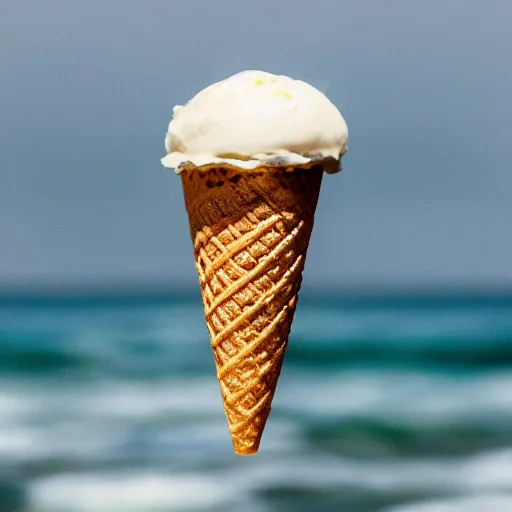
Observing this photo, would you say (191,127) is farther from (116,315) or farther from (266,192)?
(116,315)

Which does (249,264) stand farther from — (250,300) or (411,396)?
(411,396)

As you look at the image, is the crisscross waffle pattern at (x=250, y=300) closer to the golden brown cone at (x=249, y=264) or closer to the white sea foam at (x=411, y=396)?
the golden brown cone at (x=249, y=264)

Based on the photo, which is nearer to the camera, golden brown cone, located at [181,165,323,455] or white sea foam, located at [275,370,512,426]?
golden brown cone, located at [181,165,323,455]

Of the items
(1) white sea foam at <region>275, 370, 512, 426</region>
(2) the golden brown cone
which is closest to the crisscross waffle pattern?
(2) the golden brown cone

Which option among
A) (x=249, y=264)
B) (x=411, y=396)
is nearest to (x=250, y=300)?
(x=249, y=264)

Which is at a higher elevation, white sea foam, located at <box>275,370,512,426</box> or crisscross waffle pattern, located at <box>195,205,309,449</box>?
white sea foam, located at <box>275,370,512,426</box>

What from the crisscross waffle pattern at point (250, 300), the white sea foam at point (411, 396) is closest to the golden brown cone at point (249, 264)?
the crisscross waffle pattern at point (250, 300)

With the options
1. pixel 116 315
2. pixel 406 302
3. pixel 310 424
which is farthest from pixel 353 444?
pixel 406 302

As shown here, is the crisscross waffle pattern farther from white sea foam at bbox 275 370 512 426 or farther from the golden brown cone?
white sea foam at bbox 275 370 512 426

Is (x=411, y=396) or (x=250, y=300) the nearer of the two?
(x=250, y=300)
